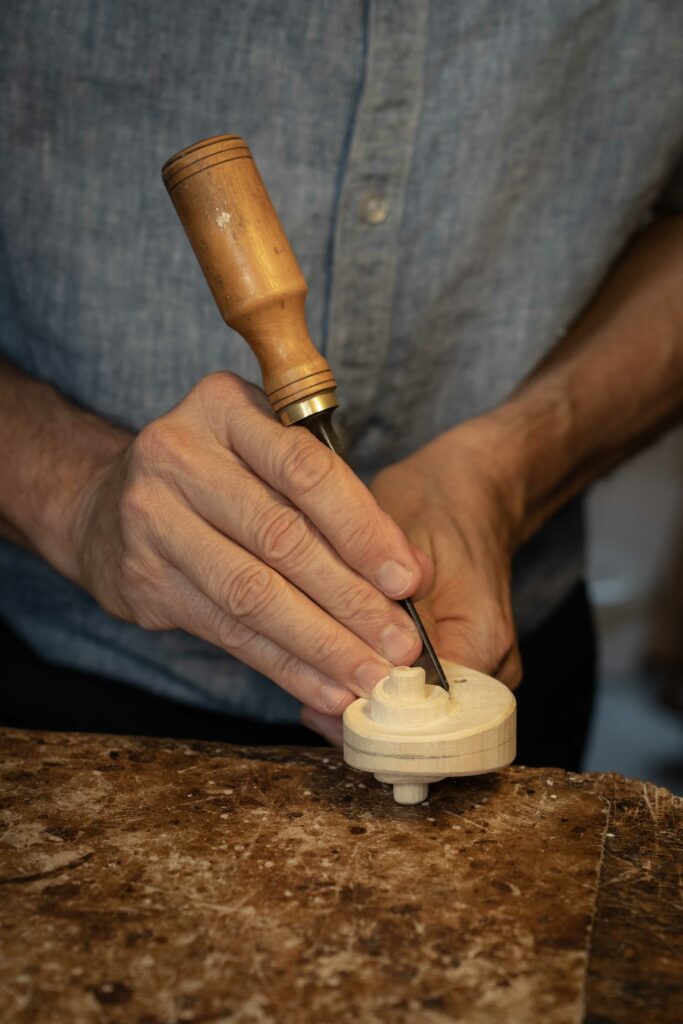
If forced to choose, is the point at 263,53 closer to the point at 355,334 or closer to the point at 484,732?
the point at 355,334

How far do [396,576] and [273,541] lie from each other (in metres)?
0.12

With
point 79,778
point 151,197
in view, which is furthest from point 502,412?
point 79,778

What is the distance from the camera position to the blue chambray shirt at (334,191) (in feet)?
4.54

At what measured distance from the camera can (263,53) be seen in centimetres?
138

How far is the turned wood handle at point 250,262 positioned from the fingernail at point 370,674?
245 mm

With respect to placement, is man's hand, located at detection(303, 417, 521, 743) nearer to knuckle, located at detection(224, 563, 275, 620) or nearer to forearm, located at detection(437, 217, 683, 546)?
forearm, located at detection(437, 217, 683, 546)

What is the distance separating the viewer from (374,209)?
4.71 feet

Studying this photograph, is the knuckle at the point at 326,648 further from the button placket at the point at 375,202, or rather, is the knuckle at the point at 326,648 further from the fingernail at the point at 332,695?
the button placket at the point at 375,202

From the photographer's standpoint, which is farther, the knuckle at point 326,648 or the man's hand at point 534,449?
the man's hand at point 534,449

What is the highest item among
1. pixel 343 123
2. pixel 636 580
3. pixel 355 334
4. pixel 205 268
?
pixel 343 123

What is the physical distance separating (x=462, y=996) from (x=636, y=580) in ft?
12.7

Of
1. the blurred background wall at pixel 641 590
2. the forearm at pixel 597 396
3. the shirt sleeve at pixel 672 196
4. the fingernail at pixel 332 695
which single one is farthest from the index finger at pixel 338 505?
the blurred background wall at pixel 641 590

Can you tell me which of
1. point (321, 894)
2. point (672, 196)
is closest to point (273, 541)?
point (321, 894)

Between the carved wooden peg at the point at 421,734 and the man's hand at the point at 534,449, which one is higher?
the man's hand at the point at 534,449
